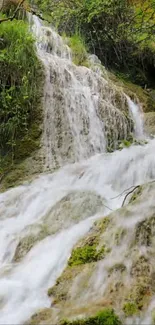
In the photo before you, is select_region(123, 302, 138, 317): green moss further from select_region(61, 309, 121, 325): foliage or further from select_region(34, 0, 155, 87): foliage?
select_region(34, 0, 155, 87): foliage

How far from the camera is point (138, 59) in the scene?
1058cm

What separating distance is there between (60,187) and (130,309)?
9.21 ft

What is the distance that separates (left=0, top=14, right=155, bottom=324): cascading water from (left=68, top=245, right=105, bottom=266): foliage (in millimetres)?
100

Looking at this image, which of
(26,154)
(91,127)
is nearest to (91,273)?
(26,154)

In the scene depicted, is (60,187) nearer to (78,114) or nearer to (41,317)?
(78,114)

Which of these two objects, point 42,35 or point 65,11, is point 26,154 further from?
point 65,11

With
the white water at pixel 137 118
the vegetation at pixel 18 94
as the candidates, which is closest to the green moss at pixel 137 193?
the vegetation at pixel 18 94

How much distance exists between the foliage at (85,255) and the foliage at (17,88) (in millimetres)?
3340

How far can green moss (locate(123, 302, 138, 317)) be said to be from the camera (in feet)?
7.90

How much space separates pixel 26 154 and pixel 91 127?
120 centimetres

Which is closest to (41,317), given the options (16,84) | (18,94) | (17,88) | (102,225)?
(102,225)

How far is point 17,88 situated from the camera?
6629 mm

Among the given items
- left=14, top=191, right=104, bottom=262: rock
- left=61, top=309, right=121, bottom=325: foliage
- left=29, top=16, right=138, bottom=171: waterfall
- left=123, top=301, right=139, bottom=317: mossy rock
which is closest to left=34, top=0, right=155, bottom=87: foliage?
left=29, top=16, right=138, bottom=171: waterfall

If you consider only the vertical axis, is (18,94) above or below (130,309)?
above
